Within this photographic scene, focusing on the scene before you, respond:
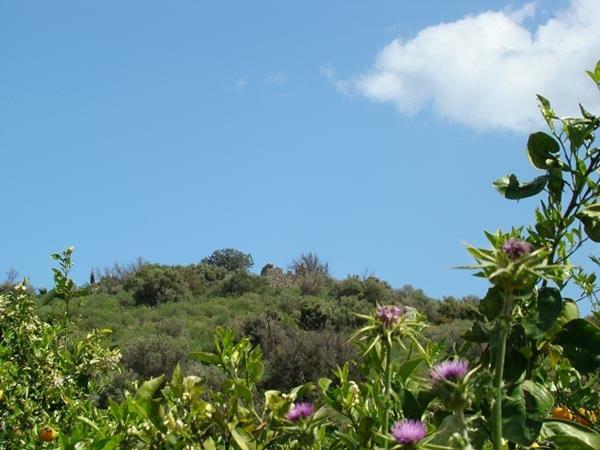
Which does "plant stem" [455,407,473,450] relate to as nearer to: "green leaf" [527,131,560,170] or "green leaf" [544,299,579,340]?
"green leaf" [544,299,579,340]

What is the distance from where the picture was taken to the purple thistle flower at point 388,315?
54.6 inches

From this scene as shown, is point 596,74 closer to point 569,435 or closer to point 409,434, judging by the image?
point 569,435

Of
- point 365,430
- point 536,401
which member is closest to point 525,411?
point 536,401

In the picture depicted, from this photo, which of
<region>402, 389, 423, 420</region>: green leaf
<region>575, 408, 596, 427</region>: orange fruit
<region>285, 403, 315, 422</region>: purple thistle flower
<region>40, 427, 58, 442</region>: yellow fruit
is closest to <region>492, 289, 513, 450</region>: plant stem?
<region>285, 403, 315, 422</region>: purple thistle flower

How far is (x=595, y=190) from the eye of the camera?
71.6 inches

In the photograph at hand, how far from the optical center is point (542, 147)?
76.0 inches

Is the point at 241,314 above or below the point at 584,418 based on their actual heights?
above

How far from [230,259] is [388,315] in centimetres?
4179

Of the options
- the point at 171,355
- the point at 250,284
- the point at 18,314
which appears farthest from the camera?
the point at 250,284

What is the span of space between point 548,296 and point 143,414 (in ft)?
2.77

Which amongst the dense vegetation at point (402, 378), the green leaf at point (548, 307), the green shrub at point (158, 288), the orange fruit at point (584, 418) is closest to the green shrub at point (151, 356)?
the green shrub at point (158, 288)

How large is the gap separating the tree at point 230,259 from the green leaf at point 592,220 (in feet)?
133

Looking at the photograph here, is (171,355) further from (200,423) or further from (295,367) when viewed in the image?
(200,423)

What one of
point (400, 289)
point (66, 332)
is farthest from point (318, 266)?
point (66, 332)
